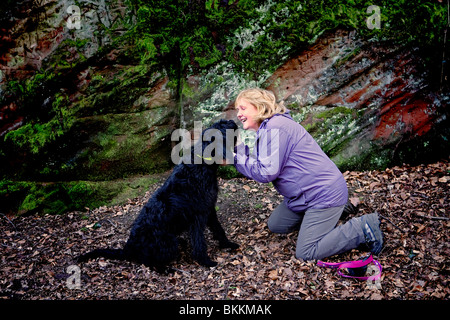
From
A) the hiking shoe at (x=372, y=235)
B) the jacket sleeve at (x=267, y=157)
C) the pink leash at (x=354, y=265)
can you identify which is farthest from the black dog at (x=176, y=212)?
the hiking shoe at (x=372, y=235)

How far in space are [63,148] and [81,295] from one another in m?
2.44

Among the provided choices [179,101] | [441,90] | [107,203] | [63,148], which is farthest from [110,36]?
[441,90]

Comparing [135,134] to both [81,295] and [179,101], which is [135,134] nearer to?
[179,101]

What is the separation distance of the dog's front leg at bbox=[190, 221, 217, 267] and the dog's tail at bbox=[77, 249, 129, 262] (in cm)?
71

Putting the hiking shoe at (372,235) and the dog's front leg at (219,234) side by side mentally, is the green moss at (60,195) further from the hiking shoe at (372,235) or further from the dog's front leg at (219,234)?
the hiking shoe at (372,235)

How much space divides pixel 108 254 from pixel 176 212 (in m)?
0.88

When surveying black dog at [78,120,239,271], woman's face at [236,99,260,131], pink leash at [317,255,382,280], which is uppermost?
woman's face at [236,99,260,131]

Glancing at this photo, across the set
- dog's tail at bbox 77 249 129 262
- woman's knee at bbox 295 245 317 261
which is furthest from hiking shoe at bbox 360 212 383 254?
dog's tail at bbox 77 249 129 262

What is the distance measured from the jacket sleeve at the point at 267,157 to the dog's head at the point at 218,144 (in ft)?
0.49

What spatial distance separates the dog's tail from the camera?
10.2ft

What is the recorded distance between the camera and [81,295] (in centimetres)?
273

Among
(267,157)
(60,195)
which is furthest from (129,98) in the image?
(267,157)

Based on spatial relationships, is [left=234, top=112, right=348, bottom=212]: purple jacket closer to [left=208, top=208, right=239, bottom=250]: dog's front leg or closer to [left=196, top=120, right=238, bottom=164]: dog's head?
[left=196, top=120, right=238, bottom=164]: dog's head

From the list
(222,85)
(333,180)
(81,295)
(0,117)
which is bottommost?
(81,295)
